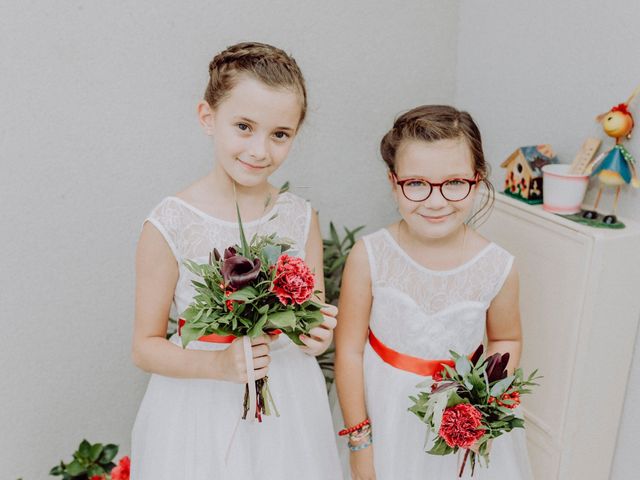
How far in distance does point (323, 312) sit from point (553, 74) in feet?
3.71

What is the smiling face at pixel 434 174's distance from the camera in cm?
146

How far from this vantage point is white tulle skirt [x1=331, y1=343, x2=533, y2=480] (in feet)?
5.23

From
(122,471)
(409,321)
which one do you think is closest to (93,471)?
(122,471)

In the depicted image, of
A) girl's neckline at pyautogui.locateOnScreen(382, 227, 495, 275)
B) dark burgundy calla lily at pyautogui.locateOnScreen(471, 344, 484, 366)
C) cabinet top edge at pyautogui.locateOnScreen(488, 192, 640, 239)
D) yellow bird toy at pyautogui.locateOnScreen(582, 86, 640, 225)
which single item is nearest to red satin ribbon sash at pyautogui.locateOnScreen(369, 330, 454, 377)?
dark burgundy calla lily at pyautogui.locateOnScreen(471, 344, 484, 366)

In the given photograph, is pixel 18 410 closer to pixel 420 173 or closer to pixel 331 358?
pixel 331 358

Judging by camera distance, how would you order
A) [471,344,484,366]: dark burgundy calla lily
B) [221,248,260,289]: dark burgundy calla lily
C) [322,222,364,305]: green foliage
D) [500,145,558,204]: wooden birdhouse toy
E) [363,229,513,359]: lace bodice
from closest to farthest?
[221,248,260,289]: dark burgundy calla lily → [471,344,484,366]: dark burgundy calla lily → [363,229,513,359]: lace bodice → [500,145,558,204]: wooden birdhouse toy → [322,222,364,305]: green foliage

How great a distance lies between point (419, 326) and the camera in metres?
1.58

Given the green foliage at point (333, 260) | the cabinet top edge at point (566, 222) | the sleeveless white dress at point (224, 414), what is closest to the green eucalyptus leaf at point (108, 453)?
the sleeveless white dress at point (224, 414)

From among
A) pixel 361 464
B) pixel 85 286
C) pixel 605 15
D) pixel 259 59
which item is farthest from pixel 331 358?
pixel 605 15

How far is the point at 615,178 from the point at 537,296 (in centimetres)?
40

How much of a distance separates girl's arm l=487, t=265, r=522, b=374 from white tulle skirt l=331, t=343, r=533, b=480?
0.71 feet

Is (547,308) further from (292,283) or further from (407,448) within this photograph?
(292,283)

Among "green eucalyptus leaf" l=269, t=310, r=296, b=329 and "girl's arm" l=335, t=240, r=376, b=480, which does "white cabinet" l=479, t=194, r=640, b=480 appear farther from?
"green eucalyptus leaf" l=269, t=310, r=296, b=329

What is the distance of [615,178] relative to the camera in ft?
5.60
